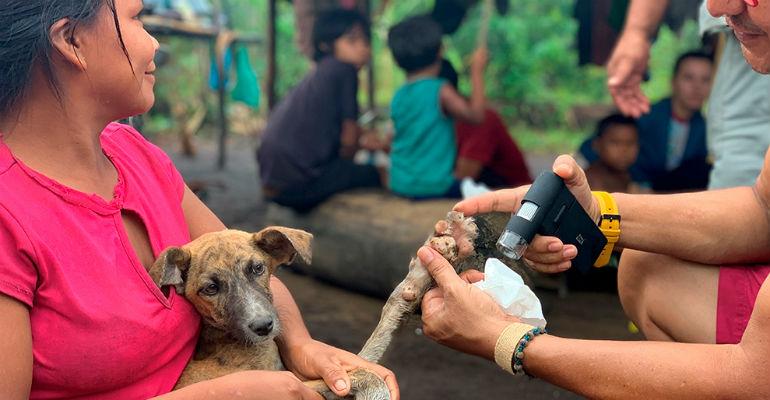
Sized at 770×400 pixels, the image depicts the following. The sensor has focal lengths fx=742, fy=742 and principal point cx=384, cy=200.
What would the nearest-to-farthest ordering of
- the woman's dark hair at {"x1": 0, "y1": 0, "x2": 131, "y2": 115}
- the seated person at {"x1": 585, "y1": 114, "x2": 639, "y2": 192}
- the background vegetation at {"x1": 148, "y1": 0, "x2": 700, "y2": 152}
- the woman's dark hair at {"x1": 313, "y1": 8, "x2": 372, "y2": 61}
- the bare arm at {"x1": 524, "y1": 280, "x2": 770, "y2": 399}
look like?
A: the woman's dark hair at {"x1": 0, "y1": 0, "x2": 131, "y2": 115}, the bare arm at {"x1": 524, "y1": 280, "x2": 770, "y2": 399}, the seated person at {"x1": 585, "y1": 114, "x2": 639, "y2": 192}, the woman's dark hair at {"x1": 313, "y1": 8, "x2": 372, "y2": 61}, the background vegetation at {"x1": 148, "y1": 0, "x2": 700, "y2": 152}

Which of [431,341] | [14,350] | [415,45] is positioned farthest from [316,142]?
[14,350]

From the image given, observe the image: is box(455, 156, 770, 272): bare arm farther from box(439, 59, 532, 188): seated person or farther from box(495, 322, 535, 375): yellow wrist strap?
box(439, 59, 532, 188): seated person

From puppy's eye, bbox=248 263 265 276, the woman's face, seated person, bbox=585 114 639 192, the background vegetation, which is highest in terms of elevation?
the woman's face

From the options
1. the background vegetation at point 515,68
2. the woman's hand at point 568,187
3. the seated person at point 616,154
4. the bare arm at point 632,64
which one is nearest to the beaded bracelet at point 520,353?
the woman's hand at point 568,187

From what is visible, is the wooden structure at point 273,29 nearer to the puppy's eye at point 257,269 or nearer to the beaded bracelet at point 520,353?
the puppy's eye at point 257,269

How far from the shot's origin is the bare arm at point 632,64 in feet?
11.6

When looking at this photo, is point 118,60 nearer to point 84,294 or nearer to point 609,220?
point 84,294

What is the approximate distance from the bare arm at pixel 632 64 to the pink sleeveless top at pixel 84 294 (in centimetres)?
244

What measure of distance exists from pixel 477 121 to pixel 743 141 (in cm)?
245

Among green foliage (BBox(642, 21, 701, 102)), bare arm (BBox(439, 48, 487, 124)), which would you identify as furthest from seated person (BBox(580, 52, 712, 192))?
green foliage (BBox(642, 21, 701, 102))

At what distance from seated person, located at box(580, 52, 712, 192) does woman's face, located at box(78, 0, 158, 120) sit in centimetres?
519

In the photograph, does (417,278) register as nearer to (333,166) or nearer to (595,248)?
(595,248)

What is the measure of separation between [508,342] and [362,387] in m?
0.42

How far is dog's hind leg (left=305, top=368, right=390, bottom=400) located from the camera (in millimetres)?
1924
